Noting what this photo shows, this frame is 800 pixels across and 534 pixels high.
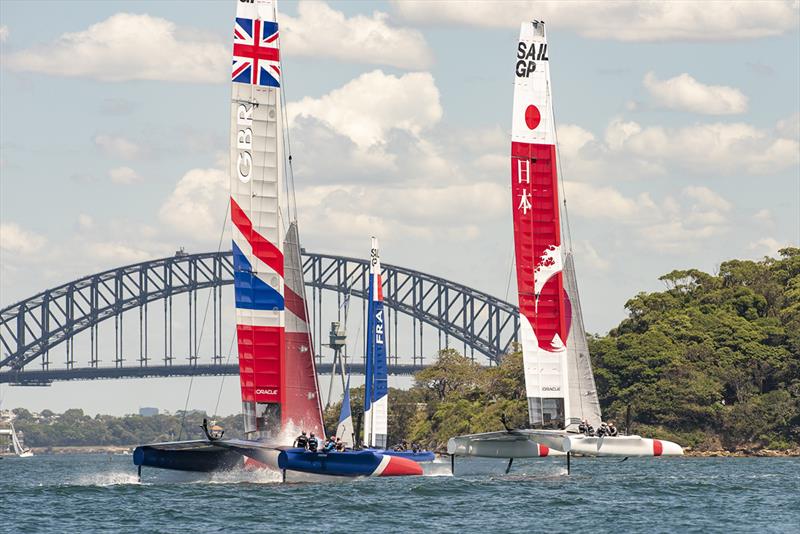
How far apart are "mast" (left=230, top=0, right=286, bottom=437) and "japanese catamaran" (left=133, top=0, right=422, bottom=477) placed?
0.09 ft

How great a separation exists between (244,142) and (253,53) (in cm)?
246

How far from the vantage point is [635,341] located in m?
106

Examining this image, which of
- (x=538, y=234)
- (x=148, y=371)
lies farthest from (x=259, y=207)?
(x=148, y=371)

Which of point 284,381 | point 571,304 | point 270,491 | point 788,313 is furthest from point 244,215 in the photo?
point 788,313

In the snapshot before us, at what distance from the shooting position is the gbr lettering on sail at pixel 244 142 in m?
46.1

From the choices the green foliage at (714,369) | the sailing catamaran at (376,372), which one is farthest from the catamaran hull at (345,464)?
the green foliage at (714,369)

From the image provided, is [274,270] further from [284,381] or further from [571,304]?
[571,304]

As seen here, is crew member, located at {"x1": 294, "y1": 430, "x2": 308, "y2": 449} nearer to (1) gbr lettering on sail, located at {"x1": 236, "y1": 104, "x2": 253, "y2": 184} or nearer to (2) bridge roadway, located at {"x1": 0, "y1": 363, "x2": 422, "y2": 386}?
(1) gbr lettering on sail, located at {"x1": 236, "y1": 104, "x2": 253, "y2": 184}

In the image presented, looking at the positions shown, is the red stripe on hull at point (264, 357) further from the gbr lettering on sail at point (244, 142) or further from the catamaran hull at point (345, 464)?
the gbr lettering on sail at point (244, 142)

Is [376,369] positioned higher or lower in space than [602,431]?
higher

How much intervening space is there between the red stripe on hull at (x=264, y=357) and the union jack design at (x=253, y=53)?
22.5ft

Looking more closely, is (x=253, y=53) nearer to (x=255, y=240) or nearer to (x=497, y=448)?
(x=255, y=240)

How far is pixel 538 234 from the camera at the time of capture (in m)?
49.7

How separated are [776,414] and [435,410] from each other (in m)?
31.6
